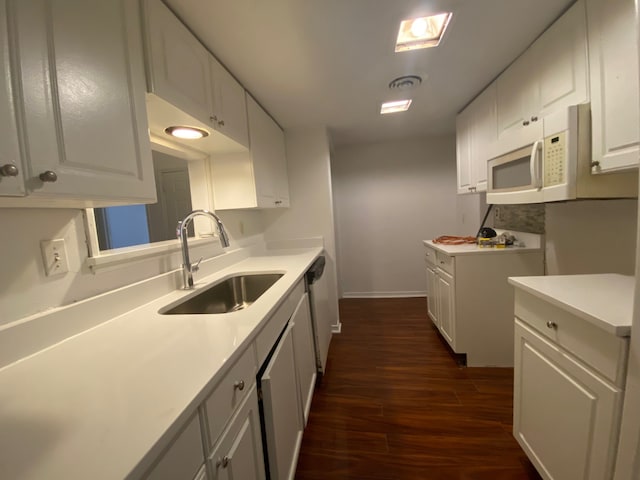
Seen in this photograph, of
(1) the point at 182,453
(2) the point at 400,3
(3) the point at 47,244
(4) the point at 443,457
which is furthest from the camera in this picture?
(4) the point at 443,457

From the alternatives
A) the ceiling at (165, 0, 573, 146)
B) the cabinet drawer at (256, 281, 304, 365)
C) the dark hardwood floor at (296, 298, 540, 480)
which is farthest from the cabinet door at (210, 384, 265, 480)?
the ceiling at (165, 0, 573, 146)

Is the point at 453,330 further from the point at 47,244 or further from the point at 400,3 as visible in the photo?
the point at 47,244

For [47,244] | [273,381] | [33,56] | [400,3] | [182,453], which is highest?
[400,3]

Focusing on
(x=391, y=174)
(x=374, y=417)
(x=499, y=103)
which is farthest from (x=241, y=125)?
(x=391, y=174)

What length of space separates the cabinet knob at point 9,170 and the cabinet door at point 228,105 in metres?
0.97

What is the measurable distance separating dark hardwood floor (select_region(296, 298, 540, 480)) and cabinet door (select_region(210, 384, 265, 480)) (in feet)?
2.06

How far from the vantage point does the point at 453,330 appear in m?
2.10

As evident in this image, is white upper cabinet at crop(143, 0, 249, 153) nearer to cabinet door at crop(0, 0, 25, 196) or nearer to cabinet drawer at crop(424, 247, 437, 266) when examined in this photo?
cabinet door at crop(0, 0, 25, 196)

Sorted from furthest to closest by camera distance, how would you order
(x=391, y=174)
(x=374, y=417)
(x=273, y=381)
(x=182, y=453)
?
(x=391, y=174)
(x=374, y=417)
(x=273, y=381)
(x=182, y=453)

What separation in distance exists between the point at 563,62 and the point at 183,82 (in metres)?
1.83

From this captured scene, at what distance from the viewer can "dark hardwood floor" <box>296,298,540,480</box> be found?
131cm

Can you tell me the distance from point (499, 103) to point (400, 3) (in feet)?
3.97

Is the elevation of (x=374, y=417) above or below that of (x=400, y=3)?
below

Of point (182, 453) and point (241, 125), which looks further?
point (241, 125)
